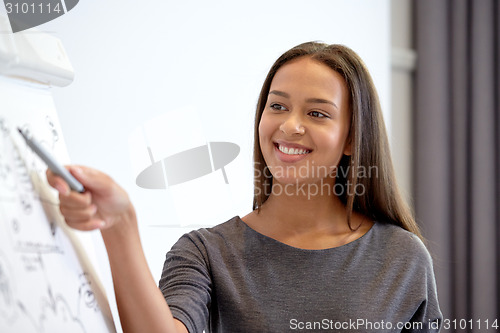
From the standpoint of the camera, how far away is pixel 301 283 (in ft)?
3.74

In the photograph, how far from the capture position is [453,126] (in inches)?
94.4

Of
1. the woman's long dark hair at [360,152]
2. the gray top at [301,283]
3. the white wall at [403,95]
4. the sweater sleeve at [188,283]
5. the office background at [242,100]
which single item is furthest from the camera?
the white wall at [403,95]

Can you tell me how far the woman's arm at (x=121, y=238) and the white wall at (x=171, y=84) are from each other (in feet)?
1.74

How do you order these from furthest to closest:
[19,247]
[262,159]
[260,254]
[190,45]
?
1. [190,45]
2. [262,159]
3. [260,254]
4. [19,247]

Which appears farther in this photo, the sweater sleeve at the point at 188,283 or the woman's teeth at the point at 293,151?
the woman's teeth at the point at 293,151

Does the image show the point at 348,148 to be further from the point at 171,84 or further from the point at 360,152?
the point at 171,84

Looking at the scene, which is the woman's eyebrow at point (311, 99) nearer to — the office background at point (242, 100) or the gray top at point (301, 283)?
the gray top at point (301, 283)

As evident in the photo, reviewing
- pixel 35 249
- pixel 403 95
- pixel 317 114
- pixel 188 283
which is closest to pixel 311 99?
pixel 317 114

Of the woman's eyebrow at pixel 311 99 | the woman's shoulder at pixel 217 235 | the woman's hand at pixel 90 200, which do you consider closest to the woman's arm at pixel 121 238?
the woman's hand at pixel 90 200

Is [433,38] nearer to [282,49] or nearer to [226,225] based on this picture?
[282,49]

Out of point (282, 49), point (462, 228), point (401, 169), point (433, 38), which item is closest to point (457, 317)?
point (462, 228)

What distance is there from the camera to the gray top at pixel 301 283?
110 centimetres

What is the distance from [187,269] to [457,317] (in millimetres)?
1667

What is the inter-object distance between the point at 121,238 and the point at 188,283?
0.32 metres
